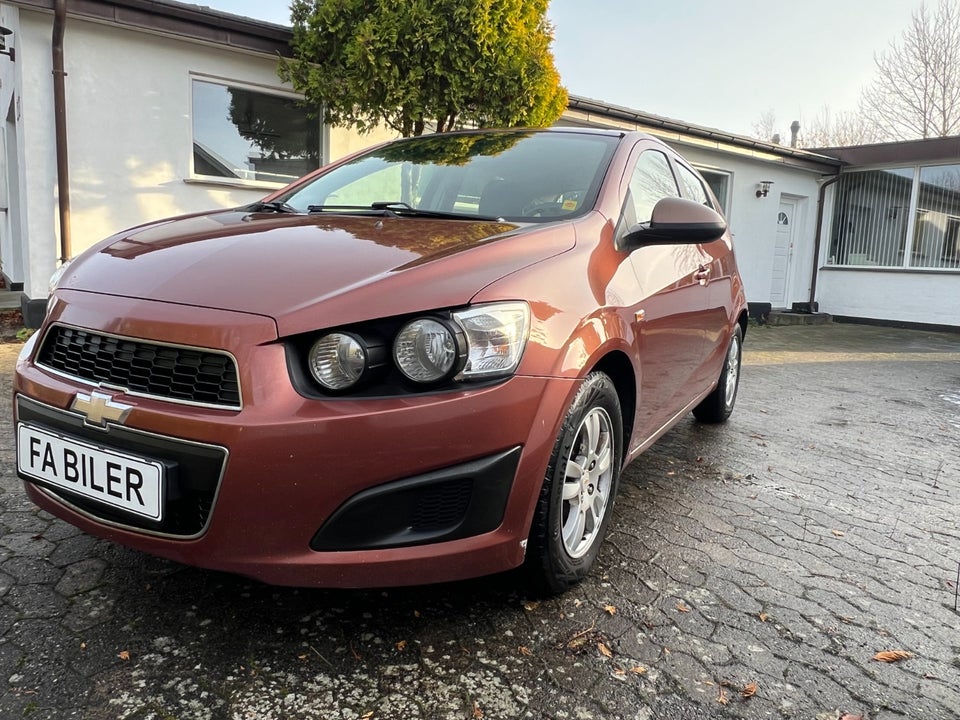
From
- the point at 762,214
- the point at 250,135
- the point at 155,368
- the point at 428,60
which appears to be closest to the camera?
the point at 155,368

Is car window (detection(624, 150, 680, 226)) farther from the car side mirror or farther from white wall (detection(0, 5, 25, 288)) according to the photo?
white wall (detection(0, 5, 25, 288))

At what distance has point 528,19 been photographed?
654cm

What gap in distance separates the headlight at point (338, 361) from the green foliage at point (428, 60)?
528 cm

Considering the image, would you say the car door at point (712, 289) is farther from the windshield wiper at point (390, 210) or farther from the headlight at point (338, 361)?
the headlight at point (338, 361)

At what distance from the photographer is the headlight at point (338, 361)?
165 centimetres

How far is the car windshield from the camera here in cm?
255

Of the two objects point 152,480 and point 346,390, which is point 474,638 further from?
point 152,480

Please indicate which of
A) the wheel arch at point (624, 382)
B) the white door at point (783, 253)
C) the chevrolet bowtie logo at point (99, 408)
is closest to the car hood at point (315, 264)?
the chevrolet bowtie logo at point (99, 408)

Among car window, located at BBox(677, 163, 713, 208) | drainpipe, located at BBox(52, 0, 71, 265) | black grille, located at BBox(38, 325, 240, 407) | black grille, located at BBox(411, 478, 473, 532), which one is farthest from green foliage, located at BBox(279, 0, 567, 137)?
black grille, located at BBox(411, 478, 473, 532)

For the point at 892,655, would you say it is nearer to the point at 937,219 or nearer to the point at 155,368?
the point at 155,368

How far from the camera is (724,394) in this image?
4508mm

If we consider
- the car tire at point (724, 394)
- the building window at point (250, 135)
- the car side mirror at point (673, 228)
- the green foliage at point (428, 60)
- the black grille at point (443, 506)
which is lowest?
the car tire at point (724, 394)

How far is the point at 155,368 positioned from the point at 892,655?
212 cm

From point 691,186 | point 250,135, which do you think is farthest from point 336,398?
point 250,135
